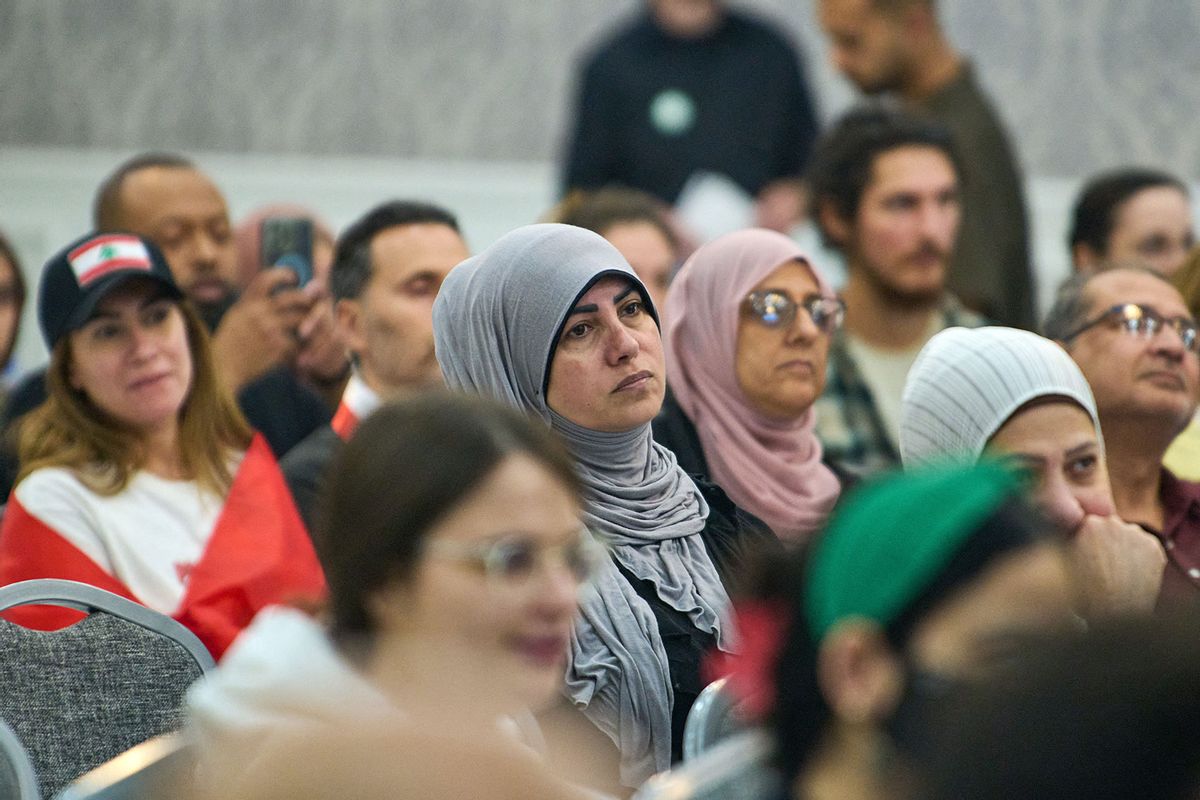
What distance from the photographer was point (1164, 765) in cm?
106

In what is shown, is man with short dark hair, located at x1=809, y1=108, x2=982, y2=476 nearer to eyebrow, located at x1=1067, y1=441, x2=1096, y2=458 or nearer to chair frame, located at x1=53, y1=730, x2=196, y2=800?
eyebrow, located at x1=1067, y1=441, x2=1096, y2=458

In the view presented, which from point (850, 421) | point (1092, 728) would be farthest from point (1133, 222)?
point (1092, 728)

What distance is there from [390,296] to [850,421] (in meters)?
1.05

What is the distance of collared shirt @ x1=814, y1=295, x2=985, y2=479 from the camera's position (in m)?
3.99

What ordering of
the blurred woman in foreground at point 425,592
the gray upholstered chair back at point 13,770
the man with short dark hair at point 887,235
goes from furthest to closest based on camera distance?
the man with short dark hair at point 887,235
the gray upholstered chair back at point 13,770
the blurred woman in foreground at point 425,592

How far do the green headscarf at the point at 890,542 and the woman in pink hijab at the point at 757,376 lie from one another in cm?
184

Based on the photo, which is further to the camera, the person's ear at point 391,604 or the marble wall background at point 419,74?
the marble wall background at point 419,74

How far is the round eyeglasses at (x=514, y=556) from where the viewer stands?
1.66 meters

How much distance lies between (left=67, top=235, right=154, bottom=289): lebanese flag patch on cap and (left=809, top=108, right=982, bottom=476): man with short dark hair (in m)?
1.55

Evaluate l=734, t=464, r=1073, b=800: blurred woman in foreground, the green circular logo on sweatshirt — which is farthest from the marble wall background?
l=734, t=464, r=1073, b=800: blurred woman in foreground

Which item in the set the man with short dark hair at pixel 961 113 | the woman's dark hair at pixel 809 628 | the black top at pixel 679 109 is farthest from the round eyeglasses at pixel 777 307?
the black top at pixel 679 109

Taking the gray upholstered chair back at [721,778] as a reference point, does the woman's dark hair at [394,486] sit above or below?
above

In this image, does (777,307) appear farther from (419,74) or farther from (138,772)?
(419,74)

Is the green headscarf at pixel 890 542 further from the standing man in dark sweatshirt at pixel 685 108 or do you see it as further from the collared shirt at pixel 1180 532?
the standing man in dark sweatshirt at pixel 685 108
